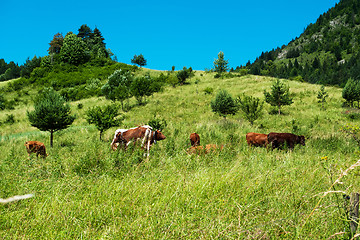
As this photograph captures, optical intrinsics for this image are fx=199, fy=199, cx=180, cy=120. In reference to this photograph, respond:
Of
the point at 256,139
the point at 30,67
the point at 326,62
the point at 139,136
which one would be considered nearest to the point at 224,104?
the point at 256,139

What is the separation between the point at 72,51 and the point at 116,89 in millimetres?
37354

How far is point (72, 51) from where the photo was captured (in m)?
57.3

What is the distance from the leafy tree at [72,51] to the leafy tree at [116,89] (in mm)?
25537

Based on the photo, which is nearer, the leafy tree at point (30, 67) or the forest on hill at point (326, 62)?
the leafy tree at point (30, 67)

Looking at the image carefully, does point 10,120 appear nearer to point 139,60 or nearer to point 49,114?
point 49,114

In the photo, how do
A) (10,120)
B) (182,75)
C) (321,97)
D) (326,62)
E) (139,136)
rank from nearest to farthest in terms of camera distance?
1. (139,136)
2. (10,120)
3. (321,97)
4. (182,75)
5. (326,62)

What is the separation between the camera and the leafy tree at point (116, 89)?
30.0m

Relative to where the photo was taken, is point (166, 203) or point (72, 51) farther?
point (72, 51)

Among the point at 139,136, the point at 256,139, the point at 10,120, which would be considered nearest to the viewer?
the point at 139,136

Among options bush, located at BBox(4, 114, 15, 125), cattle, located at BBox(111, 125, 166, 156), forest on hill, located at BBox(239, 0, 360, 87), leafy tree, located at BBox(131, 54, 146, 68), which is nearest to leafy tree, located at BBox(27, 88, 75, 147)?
cattle, located at BBox(111, 125, 166, 156)

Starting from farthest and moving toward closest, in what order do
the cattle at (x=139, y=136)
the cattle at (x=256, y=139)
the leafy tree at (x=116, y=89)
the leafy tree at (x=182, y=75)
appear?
1. the leafy tree at (x=182, y=75)
2. the leafy tree at (x=116, y=89)
3. the cattle at (x=256, y=139)
4. the cattle at (x=139, y=136)

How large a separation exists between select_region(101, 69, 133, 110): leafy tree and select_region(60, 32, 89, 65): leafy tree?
25537 mm

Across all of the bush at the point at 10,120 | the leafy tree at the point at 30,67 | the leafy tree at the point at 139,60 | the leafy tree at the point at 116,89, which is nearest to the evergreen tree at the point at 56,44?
the leafy tree at the point at 30,67

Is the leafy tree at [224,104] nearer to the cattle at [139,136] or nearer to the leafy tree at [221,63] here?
the cattle at [139,136]
